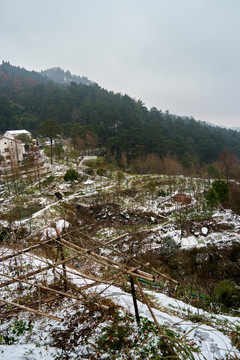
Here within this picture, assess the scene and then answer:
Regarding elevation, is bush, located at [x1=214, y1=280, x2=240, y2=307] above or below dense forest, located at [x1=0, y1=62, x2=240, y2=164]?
below

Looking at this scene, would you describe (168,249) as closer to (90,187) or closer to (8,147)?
(90,187)

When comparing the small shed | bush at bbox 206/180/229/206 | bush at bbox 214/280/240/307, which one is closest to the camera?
bush at bbox 214/280/240/307

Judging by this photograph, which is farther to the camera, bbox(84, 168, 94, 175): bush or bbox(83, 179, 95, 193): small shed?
bbox(84, 168, 94, 175): bush

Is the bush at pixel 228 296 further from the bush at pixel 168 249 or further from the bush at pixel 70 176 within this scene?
the bush at pixel 70 176

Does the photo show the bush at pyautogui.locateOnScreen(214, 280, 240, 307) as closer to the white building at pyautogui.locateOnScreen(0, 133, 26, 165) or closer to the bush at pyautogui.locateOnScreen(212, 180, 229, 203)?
the bush at pyautogui.locateOnScreen(212, 180, 229, 203)

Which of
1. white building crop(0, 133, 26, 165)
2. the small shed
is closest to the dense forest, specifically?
white building crop(0, 133, 26, 165)

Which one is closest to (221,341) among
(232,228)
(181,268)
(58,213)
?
(181,268)

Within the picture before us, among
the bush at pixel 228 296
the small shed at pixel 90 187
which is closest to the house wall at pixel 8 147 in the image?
the small shed at pixel 90 187

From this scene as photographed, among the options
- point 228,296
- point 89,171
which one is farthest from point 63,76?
point 228,296

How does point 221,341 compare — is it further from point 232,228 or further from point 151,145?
point 151,145

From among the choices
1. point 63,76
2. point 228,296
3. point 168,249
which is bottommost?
point 168,249

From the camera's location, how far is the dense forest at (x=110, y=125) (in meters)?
27.5

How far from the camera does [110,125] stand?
31016 mm

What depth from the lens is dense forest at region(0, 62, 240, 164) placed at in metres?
27.5
